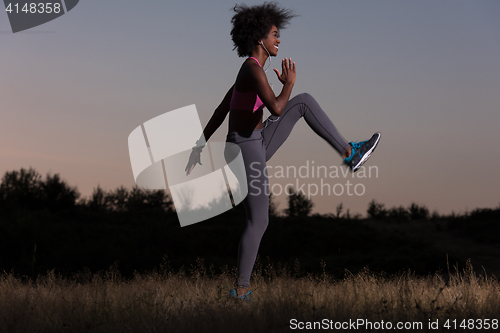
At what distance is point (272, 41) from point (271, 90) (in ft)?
1.98

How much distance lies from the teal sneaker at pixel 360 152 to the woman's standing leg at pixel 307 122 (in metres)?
0.08

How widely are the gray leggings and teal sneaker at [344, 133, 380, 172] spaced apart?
9 centimetres

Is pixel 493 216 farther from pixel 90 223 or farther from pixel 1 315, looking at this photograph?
pixel 1 315

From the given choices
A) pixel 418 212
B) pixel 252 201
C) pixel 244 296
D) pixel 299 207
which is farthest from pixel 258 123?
pixel 418 212

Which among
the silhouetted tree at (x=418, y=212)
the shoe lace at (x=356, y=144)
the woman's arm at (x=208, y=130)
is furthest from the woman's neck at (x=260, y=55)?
the silhouetted tree at (x=418, y=212)

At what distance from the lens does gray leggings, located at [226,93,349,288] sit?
3.90 meters

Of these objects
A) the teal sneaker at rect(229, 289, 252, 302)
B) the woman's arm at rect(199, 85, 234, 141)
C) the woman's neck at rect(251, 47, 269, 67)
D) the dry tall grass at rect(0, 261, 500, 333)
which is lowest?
Answer: the dry tall grass at rect(0, 261, 500, 333)

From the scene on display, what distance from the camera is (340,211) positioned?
19562mm

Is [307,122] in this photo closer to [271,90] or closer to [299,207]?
[271,90]

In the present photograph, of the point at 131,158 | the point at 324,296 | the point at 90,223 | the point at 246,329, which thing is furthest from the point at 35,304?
the point at 90,223

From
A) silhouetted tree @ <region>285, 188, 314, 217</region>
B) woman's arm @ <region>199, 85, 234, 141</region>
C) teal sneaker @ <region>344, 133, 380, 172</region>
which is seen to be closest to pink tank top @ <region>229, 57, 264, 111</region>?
woman's arm @ <region>199, 85, 234, 141</region>

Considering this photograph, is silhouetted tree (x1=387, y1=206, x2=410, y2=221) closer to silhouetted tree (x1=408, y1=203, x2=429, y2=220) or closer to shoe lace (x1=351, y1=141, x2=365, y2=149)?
silhouetted tree (x1=408, y1=203, x2=429, y2=220)

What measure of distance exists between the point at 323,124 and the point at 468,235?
15555 mm

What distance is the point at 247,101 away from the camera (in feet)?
13.0
